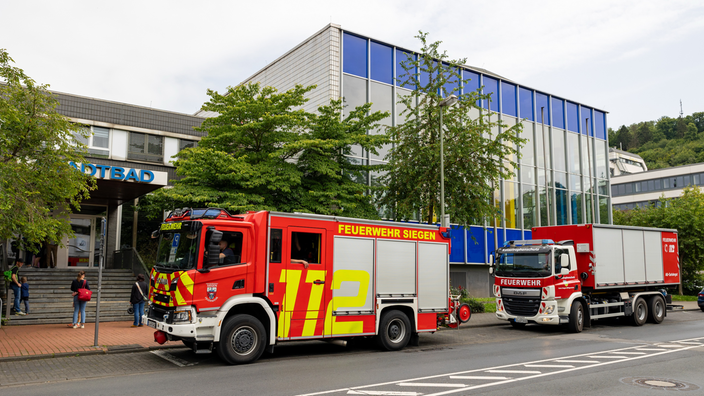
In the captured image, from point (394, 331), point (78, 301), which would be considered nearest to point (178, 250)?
point (394, 331)

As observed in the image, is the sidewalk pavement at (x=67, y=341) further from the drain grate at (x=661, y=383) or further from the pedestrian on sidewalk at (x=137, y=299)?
the drain grate at (x=661, y=383)

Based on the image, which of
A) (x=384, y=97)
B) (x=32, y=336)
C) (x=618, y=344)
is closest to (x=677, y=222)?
(x=384, y=97)

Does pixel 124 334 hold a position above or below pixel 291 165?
below

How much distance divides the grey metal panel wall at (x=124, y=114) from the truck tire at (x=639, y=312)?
69.6 ft

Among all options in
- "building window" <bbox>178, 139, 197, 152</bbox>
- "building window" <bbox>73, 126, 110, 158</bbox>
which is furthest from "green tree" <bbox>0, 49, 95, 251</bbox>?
"building window" <bbox>178, 139, 197, 152</bbox>

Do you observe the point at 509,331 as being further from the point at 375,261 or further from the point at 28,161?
the point at 28,161

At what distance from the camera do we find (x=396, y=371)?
9375 mm

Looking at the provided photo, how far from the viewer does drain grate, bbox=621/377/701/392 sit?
790cm

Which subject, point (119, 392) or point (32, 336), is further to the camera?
point (32, 336)

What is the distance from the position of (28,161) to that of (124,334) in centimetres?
509

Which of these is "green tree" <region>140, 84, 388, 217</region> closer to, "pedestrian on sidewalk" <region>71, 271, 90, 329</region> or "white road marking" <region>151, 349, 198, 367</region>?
"pedestrian on sidewalk" <region>71, 271, 90, 329</region>

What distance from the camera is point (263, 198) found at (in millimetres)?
16047

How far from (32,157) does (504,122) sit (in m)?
25.8

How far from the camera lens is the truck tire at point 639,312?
18.0 meters
